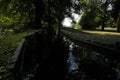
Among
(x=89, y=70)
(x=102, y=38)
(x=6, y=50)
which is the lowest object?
(x=89, y=70)

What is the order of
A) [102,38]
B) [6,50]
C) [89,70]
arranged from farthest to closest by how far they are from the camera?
[102,38]
[6,50]
[89,70]

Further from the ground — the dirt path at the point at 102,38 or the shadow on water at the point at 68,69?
the dirt path at the point at 102,38

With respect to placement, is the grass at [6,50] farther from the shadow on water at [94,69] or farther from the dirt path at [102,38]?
the dirt path at [102,38]

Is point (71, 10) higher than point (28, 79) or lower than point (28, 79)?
higher

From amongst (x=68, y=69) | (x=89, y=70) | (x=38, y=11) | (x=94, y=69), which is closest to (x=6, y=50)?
(x=68, y=69)

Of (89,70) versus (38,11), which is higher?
(38,11)

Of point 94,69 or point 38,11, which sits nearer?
point 94,69

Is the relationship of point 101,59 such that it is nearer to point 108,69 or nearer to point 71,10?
point 108,69

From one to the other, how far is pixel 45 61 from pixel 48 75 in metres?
2.98

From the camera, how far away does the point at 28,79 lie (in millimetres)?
8875

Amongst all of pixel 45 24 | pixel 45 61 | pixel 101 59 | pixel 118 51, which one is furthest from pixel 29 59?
pixel 45 24

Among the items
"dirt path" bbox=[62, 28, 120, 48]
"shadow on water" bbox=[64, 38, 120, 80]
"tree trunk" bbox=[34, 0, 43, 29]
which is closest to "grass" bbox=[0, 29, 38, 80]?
"shadow on water" bbox=[64, 38, 120, 80]

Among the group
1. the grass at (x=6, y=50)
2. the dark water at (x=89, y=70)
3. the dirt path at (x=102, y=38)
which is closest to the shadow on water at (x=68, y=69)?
the dark water at (x=89, y=70)

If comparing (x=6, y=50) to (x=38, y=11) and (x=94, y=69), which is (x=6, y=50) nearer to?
(x=94, y=69)
